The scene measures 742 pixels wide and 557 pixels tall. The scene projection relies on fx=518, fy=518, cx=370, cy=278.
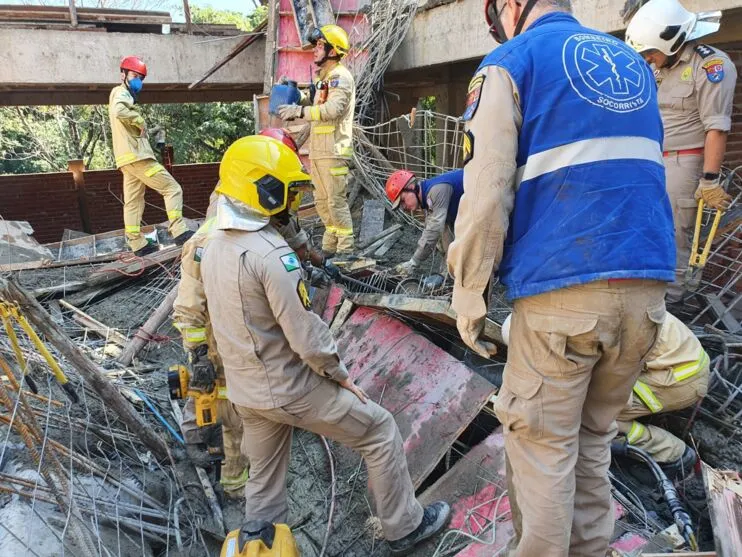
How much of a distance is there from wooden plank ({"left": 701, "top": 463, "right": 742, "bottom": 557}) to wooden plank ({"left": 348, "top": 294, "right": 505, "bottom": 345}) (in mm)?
1208

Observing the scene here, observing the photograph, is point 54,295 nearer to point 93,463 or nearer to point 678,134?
point 93,463

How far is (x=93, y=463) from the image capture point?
262 cm

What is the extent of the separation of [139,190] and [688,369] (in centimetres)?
582

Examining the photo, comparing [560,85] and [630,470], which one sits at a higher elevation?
[560,85]

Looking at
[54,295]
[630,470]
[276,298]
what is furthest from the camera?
[54,295]

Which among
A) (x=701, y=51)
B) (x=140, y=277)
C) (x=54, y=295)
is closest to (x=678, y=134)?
(x=701, y=51)

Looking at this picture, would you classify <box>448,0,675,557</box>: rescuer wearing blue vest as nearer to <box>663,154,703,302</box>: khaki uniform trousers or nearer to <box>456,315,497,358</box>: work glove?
<box>456,315,497,358</box>: work glove

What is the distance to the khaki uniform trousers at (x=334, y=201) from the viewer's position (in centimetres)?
561

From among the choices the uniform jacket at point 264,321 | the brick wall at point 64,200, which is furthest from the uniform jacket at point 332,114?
the brick wall at point 64,200

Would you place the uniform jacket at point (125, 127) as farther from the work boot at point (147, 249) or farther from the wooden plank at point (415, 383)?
the wooden plank at point (415, 383)

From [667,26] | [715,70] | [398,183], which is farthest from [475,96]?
[398,183]

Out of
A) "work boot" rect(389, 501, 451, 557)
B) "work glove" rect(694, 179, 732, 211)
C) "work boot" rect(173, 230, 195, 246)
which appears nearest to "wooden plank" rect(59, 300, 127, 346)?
"work boot" rect(173, 230, 195, 246)

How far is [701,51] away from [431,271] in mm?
2732

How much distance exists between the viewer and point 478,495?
9.00ft
